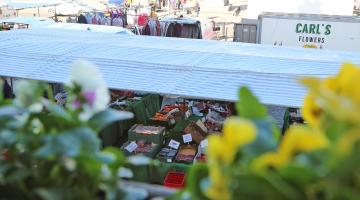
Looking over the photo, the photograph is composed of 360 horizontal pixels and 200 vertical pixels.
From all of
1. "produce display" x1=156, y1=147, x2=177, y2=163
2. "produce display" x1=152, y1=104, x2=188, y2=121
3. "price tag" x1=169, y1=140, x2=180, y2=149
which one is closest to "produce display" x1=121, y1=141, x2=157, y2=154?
"produce display" x1=156, y1=147, x2=177, y2=163

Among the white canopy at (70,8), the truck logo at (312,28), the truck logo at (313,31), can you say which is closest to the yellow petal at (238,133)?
the truck logo at (313,31)

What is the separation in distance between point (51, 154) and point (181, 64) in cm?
420

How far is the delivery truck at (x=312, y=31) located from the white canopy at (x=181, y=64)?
439 cm

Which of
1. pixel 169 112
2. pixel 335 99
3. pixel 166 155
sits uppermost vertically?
pixel 335 99

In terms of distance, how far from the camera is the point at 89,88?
1.09 meters

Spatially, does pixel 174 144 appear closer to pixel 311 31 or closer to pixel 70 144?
pixel 70 144

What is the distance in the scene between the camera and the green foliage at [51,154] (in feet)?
3.20

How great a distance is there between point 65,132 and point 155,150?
513 centimetres

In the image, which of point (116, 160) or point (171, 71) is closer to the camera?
point (116, 160)

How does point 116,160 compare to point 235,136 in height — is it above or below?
below

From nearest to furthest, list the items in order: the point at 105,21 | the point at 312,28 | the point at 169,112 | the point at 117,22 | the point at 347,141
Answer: the point at 347,141
the point at 169,112
the point at 312,28
the point at 105,21
the point at 117,22

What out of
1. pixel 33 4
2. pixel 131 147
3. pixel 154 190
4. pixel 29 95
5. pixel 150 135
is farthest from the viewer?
pixel 33 4

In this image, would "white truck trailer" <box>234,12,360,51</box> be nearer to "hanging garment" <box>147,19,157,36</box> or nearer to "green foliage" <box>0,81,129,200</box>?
"hanging garment" <box>147,19,157,36</box>

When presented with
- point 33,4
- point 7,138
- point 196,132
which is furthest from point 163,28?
point 7,138
